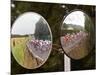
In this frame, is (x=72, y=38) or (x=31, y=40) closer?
(x=31, y=40)

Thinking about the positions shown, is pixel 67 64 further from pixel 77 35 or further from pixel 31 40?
pixel 31 40

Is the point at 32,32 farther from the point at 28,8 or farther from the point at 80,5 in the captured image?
the point at 80,5

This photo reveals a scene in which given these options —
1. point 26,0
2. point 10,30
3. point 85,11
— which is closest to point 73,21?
point 85,11

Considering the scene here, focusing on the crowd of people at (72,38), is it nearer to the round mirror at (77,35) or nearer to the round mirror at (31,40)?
the round mirror at (77,35)

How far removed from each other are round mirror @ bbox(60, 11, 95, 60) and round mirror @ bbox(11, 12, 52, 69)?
15 centimetres

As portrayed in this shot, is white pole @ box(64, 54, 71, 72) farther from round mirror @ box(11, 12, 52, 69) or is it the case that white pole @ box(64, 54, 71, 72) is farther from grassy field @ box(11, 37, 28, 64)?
grassy field @ box(11, 37, 28, 64)

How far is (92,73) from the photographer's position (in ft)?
5.31

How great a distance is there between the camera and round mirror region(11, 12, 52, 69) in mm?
1438

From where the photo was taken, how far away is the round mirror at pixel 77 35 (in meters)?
1.56

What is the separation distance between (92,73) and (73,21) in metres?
0.51

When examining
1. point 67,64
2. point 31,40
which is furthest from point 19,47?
point 67,64

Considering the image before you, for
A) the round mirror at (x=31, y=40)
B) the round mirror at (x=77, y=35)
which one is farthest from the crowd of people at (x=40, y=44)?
the round mirror at (x=77, y=35)

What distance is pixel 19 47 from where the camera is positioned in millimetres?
1442

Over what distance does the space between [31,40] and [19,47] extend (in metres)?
0.12
